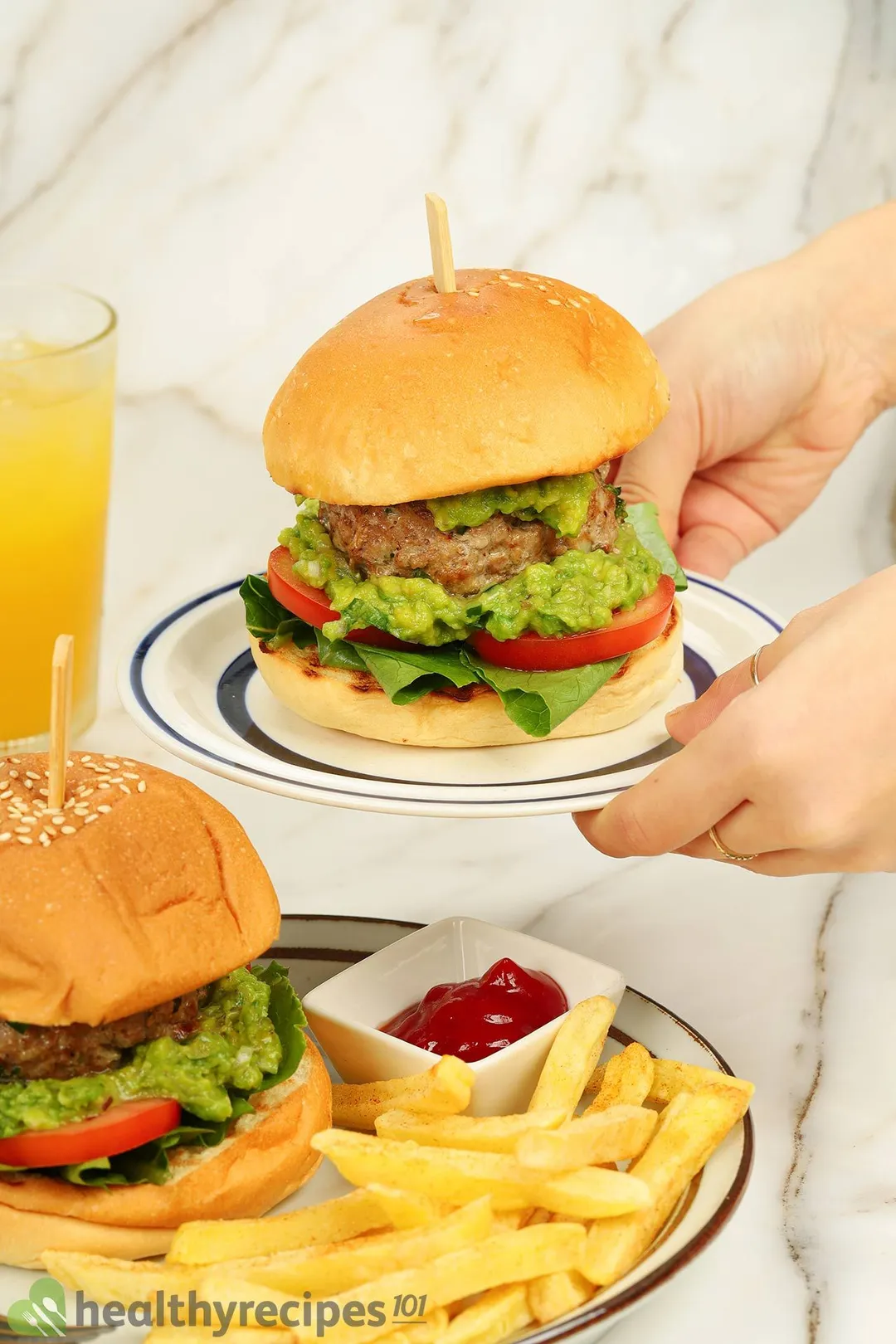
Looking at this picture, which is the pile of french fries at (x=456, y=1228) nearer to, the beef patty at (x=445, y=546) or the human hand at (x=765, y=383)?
the beef patty at (x=445, y=546)

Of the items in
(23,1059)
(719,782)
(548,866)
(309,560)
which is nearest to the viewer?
(23,1059)

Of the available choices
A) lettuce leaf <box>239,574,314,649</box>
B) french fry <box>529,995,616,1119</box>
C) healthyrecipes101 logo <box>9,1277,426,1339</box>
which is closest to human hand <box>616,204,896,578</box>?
lettuce leaf <box>239,574,314,649</box>

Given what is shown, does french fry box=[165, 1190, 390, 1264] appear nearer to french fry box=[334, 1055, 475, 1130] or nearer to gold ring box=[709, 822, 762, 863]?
french fry box=[334, 1055, 475, 1130]

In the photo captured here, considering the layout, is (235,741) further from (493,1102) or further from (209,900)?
(493,1102)

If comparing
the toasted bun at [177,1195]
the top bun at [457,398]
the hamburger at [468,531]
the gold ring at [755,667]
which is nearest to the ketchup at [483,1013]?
the toasted bun at [177,1195]

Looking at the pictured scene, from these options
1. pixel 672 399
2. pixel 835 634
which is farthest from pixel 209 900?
pixel 672 399
